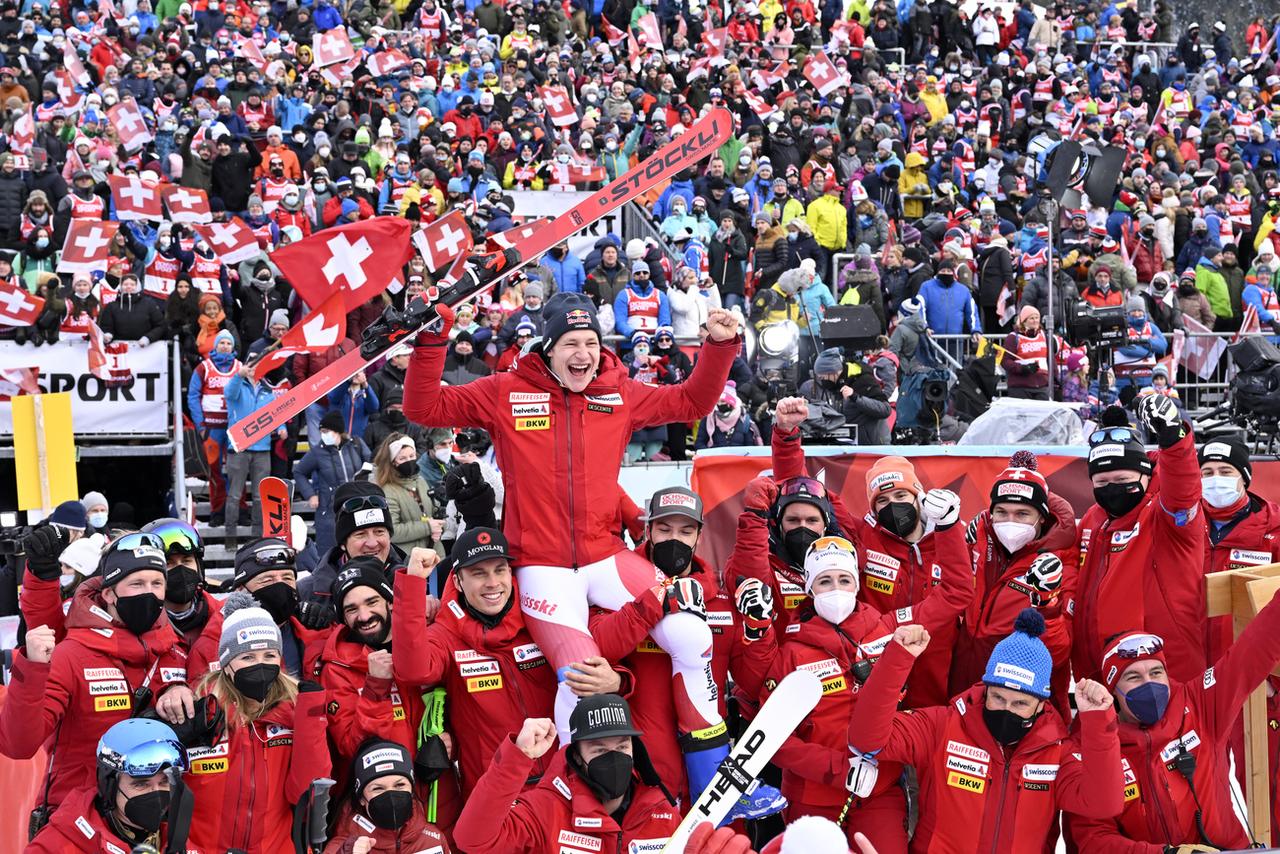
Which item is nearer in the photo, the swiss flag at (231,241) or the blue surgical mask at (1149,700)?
the blue surgical mask at (1149,700)

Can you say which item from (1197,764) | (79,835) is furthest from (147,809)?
(1197,764)

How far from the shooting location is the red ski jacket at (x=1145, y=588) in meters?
6.11

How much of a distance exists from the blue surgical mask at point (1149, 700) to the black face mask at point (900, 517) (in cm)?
112

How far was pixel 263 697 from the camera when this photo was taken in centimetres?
549

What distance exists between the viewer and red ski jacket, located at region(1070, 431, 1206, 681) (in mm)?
6113

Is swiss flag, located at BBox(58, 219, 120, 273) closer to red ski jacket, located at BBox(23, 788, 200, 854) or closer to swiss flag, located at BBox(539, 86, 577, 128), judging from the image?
swiss flag, located at BBox(539, 86, 577, 128)

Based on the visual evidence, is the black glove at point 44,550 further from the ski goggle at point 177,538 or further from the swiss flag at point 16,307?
the swiss flag at point 16,307

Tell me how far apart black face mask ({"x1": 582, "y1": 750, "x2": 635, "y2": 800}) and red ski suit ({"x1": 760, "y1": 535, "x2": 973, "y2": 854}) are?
81 centimetres

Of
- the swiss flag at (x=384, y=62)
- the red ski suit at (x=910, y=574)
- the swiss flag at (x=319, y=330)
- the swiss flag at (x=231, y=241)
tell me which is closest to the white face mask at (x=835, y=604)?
the red ski suit at (x=910, y=574)

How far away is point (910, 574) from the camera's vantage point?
6.43 meters

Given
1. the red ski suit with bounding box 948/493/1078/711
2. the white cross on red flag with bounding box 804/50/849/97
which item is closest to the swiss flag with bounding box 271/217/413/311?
the red ski suit with bounding box 948/493/1078/711

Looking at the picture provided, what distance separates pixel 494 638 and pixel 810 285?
983cm

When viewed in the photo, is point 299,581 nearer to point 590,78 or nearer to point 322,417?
point 322,417

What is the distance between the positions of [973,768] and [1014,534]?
1015 mm
